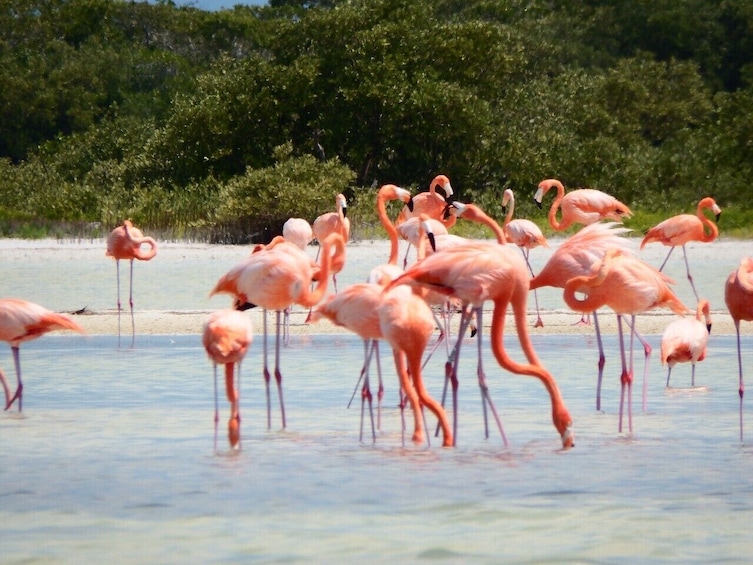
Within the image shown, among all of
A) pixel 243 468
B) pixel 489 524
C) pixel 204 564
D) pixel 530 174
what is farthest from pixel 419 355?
pixel 530 174

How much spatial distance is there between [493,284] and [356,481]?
99cm

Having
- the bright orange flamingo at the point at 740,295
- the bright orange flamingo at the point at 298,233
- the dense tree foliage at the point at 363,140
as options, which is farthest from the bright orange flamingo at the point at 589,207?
the dense tree foliage at the point at 363,140

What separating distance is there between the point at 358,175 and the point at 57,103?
1282 cm

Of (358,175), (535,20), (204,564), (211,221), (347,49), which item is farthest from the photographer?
(535,20)

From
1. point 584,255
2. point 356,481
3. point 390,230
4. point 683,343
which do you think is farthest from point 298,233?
point 356,481

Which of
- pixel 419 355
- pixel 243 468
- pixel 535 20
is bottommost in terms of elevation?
pixel 243 468

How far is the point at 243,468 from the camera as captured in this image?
5223 mm

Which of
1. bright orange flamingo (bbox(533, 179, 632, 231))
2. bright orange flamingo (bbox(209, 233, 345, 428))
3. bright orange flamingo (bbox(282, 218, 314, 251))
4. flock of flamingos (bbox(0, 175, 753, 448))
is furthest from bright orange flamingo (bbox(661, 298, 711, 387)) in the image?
bright orange flamingo (bbox(282, 218, 314, 251))

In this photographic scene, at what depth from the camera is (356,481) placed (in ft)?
16.3

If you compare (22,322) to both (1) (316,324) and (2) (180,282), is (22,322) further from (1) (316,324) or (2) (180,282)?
(2) (180,282)

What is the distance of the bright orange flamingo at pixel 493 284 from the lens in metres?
5.40

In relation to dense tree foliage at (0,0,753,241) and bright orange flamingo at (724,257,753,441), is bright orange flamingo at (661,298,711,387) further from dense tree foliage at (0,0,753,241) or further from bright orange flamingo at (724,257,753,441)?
dense tree foliage at (0,0,753,241)

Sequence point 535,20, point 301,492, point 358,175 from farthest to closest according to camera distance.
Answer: point 535,20 < point 358,175 < point 301,492

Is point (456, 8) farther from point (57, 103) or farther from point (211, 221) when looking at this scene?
point (211, 221)
